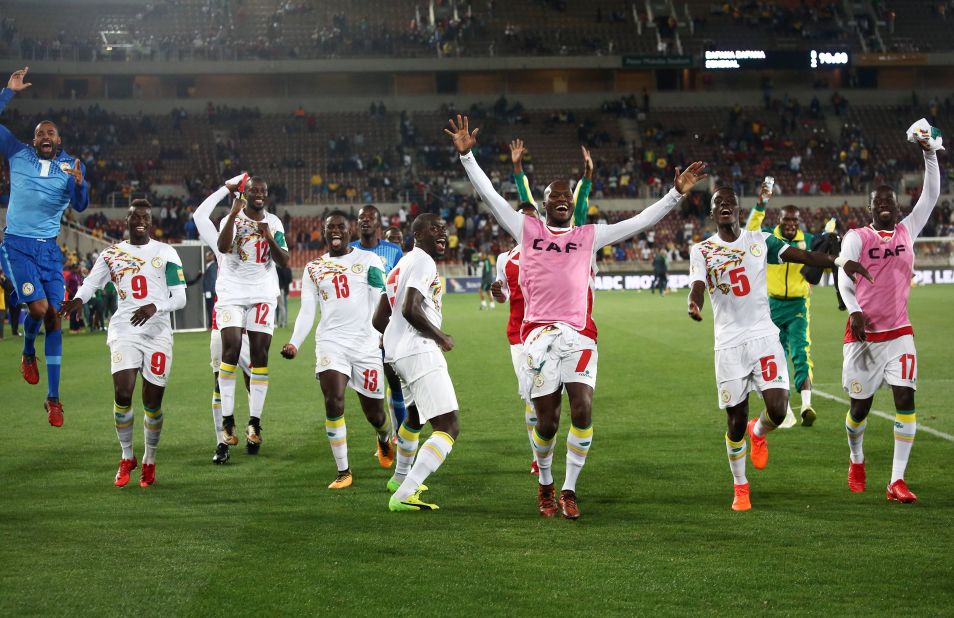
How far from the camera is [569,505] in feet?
26.2

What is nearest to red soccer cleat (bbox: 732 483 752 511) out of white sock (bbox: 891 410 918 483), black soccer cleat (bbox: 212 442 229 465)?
white sock (bbox: 891 410 918 483)

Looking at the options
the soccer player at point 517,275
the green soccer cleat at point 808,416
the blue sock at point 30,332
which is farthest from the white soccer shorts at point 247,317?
the green soccer cleat at point 808,416

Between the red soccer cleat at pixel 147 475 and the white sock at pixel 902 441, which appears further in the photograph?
the red soccer cleat at pixel 147 475

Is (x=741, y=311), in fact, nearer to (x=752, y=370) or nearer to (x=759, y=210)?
(x=752, y=370)

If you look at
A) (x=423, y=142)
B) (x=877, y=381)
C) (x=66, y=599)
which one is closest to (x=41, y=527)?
(x=66, y=599)

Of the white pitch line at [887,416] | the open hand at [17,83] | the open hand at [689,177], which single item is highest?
the open hand at [17,83]

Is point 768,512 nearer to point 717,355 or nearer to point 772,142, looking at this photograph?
point 717,355

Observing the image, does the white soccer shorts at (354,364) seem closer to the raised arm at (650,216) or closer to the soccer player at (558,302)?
the soccer player at (558,302)

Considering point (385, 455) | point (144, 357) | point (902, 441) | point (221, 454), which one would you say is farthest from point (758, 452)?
point (144, 357)

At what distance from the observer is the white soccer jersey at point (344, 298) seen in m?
9.35

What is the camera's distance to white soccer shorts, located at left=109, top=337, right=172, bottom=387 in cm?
934

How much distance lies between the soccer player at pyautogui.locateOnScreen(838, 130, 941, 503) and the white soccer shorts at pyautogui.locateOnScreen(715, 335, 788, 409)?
2.25 ft

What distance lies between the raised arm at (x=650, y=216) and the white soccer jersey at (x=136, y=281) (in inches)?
151

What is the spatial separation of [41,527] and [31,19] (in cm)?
5793
